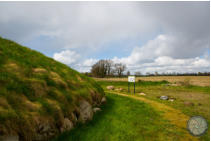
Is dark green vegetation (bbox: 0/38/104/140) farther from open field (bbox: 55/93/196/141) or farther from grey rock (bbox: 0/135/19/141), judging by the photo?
open field (bbox: 55/93/196/141)

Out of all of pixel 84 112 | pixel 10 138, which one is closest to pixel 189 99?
pixel 84 112

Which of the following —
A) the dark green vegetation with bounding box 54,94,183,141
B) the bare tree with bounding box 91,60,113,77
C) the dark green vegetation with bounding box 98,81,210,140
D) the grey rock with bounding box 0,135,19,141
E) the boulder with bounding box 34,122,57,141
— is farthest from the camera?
the bare tree with bounding box 91,60,113,77

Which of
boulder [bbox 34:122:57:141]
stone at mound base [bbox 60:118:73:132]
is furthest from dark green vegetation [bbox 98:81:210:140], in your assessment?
boulder [bbox 34:122:57:141]

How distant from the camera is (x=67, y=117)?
6.88m

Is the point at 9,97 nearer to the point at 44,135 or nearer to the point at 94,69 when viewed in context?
the point at 44,135

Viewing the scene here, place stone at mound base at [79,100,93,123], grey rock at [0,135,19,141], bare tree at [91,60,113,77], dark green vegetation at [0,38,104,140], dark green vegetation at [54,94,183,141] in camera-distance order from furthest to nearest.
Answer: bare tree at [91,60,113,77], stone at mound base at [79,100,93,123], dark green vegetation at [54,94,183,141], dark green vegetation at [0,38,104,140], grey rock at [0,135,19,141]

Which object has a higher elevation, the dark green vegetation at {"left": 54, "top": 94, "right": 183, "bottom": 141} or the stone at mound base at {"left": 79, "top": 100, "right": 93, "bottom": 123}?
the stone at mound base at {"left": 79, "top": 100, "right": 93, "bottom": 123}

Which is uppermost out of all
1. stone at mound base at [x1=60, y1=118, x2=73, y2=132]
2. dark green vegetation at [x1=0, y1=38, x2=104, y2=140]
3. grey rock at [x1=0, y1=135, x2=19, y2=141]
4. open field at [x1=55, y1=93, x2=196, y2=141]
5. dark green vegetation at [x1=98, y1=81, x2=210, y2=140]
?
dark green vegetation at [x1=0, y1=38, x2=104, y2=140]

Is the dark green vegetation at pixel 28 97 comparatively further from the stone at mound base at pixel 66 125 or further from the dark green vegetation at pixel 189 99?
the dark green vegetation at pixel 189 99

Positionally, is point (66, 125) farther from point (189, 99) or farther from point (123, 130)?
point (189, 99)

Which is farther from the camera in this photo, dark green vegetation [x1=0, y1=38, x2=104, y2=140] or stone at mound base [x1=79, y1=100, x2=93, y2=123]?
stone at mound base [x1=79, y1=100, x2=93, y2=123]

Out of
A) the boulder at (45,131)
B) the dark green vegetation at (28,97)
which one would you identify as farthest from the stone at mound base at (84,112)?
the boulder at (45,131)

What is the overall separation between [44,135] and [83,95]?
408 centimetres

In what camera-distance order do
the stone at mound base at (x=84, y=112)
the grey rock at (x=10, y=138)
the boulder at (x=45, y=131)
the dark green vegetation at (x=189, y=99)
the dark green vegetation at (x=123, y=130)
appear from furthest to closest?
the dark green vegetation at (x=189, y=99), the stone at mound base at (x=84, y=112), the dark green vegetation at (x=123, y=130), the boulder at (x=45, y=131), the grey rock at (x=10, y=138)
